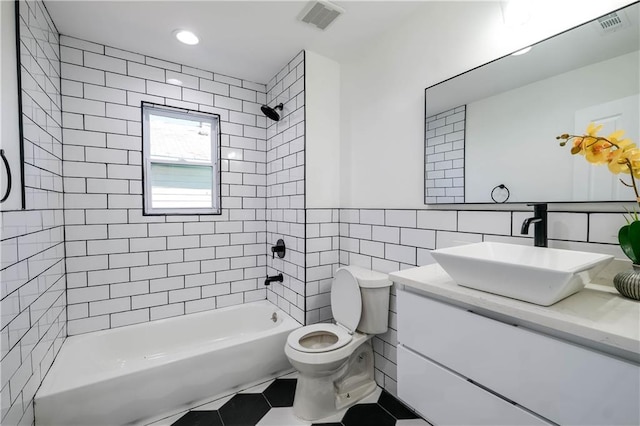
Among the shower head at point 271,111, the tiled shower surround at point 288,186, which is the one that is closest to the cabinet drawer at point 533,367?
the tiled shower surround at point 288,186

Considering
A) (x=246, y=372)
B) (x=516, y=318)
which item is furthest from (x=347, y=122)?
(x=246, y=372)

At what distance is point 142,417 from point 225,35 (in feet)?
8.32

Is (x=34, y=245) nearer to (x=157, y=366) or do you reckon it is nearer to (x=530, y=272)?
(x=157, y=366)

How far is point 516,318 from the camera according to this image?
32.9 inches

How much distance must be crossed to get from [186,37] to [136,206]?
1331 millimetres

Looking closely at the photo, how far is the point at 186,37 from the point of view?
2.00m

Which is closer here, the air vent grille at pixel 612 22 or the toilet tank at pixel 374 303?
the air vent grille at pixel 612 22

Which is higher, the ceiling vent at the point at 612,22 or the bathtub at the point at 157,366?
the ceiling vent at the point at 612,22

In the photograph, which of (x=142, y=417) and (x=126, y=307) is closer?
(x=142, y=417)

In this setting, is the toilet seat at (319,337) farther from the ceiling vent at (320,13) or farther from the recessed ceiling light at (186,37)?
the recessed ceiling light at (186,37)

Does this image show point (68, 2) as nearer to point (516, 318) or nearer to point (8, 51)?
point (8, 51)

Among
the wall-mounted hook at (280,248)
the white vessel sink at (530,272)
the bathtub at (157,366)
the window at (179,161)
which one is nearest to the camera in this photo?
the white vessel sink at (530,272)

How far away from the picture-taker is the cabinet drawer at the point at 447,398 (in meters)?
0.84

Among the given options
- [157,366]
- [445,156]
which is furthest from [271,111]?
[157,366]
